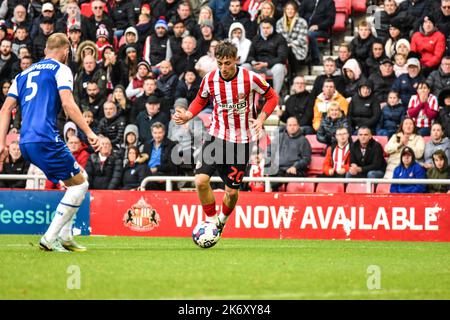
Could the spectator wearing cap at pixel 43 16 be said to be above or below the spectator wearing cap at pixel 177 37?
above

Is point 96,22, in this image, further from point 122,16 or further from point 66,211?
point 66,211

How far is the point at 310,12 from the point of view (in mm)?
21031

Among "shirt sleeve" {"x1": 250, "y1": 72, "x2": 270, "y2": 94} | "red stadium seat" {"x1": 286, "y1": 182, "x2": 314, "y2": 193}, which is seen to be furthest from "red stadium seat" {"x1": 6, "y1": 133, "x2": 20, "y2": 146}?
→ "shirt sleeve" {"x1": 250, "y1": 72, "x2": 270, "y2": 94}

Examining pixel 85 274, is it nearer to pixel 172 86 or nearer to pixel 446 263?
pixel 446 263

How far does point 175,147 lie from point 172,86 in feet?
7.82

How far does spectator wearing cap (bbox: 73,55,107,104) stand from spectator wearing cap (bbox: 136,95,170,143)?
1736mm

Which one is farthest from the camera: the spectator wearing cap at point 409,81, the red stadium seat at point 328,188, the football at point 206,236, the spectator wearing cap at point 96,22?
the spectator wearing cap at point 96,22

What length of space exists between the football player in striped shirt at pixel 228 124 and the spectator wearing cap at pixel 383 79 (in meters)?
6.90

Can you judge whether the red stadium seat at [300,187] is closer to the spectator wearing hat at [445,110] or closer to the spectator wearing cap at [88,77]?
the spectator wearing hat at [445,110]

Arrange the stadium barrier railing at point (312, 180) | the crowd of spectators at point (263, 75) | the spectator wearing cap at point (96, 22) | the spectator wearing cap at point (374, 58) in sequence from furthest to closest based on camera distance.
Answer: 1. the spectator wearing cap at point (96, 22)
2. the spectator wearing cap at point (374, 58)
3. the crowd of spectators at point (263, 75)
4. the stadium barrier railing at point (312, 180)

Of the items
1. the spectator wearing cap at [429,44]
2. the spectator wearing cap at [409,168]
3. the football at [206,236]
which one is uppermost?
the spectator wearing cap at [429,44]

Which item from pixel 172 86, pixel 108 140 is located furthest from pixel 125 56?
pixel 108 140

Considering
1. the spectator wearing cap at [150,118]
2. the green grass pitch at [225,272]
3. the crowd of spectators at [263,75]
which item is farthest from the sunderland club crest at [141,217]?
the green grass pitch at [225,272]

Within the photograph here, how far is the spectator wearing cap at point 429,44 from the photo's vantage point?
19141 mm
